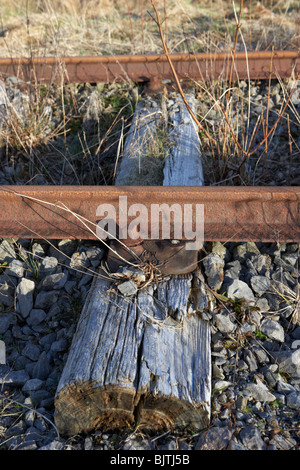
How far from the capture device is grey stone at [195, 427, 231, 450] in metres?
1.79

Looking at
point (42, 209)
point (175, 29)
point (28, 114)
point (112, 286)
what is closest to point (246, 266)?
point (112, 286)

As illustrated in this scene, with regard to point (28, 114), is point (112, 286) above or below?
below

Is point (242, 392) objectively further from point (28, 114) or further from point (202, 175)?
point (28, 114)

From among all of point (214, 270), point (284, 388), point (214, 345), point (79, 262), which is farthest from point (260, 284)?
point (79, 262)

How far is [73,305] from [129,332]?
0.52 metres

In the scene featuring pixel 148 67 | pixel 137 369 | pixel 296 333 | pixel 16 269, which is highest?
pixel 148 67

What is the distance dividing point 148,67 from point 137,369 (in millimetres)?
3292

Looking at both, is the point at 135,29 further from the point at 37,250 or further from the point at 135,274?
the point at 135,274

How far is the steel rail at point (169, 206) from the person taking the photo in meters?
2.57

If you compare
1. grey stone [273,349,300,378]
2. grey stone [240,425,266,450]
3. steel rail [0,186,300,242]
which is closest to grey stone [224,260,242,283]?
steel rail [0,186,300,242]

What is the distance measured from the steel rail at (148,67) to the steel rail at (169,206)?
2.00 metres

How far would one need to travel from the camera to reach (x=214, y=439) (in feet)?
5.94

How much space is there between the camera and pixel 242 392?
1.99 metres
